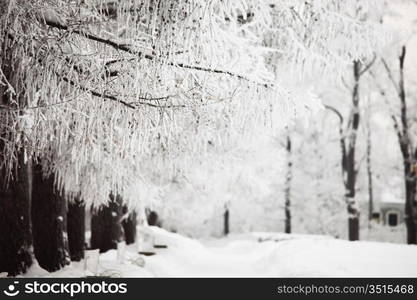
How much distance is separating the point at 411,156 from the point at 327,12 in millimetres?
12564

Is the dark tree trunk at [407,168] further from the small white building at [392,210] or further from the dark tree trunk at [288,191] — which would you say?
the small white building at [392,210]

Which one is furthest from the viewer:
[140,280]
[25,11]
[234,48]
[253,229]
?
[253,229]

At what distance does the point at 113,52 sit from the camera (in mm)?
4633

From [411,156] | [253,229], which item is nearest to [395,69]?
[411,156]

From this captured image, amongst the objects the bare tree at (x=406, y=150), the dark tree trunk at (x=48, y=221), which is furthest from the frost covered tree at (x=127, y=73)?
the bare tree at (x=406, y=150)

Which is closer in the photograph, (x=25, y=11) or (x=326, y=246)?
(x=25, y=11)

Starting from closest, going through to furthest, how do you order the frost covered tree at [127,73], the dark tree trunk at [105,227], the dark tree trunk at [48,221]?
the frost covered tree at [127,73] → the dark tree trunk at [48,221] → the dark tree trunk at [105,227]

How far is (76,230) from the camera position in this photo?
33.8ft

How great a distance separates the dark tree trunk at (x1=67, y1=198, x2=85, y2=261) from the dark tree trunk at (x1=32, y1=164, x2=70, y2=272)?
1.78 metres

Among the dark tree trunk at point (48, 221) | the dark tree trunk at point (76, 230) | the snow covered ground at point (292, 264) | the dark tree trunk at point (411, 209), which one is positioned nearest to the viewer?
the dark tree trunk at point (48, 221)

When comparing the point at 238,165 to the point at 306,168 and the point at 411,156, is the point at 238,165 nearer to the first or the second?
the point at 411,156

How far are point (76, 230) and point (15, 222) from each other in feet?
11.8

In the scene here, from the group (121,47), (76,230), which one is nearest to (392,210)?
(76,230)

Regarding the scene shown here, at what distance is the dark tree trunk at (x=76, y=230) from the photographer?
10148 mm
